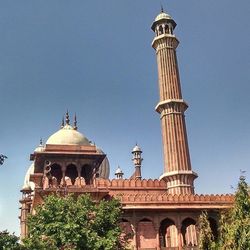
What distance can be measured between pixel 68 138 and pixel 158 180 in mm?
6200

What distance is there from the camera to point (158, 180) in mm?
24891

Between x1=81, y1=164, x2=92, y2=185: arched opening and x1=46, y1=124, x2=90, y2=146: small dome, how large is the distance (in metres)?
1.31

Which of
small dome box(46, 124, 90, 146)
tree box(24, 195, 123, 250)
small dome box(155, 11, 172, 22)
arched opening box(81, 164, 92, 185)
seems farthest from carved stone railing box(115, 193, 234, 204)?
small dome box(155, 11, 172, 22)

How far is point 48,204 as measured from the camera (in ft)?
49.4

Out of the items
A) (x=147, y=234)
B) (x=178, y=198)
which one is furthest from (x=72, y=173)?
(x=178, y=198)

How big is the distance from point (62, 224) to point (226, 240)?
16.7 ft

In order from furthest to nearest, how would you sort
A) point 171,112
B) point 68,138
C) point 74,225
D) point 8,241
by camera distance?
point 171,112, point 68,138, point 8,241, point 74,225

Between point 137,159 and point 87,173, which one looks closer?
point 87,173

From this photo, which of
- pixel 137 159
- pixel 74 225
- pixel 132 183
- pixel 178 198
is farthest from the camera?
pixel 137 159

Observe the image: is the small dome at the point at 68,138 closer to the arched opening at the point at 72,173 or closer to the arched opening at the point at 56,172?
the arched opening at the point at 56,172

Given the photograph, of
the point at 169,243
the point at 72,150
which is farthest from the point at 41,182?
the point at 169,243

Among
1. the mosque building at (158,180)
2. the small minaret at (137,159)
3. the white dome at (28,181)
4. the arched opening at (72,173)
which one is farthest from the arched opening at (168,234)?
the small minaret at (137,159)

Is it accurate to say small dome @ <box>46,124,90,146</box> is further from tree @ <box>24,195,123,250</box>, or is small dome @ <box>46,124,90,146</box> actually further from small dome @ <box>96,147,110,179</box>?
small dome @ <box>96,147,110,179</box>

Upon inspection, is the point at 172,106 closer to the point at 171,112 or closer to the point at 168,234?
the point at 171,112
